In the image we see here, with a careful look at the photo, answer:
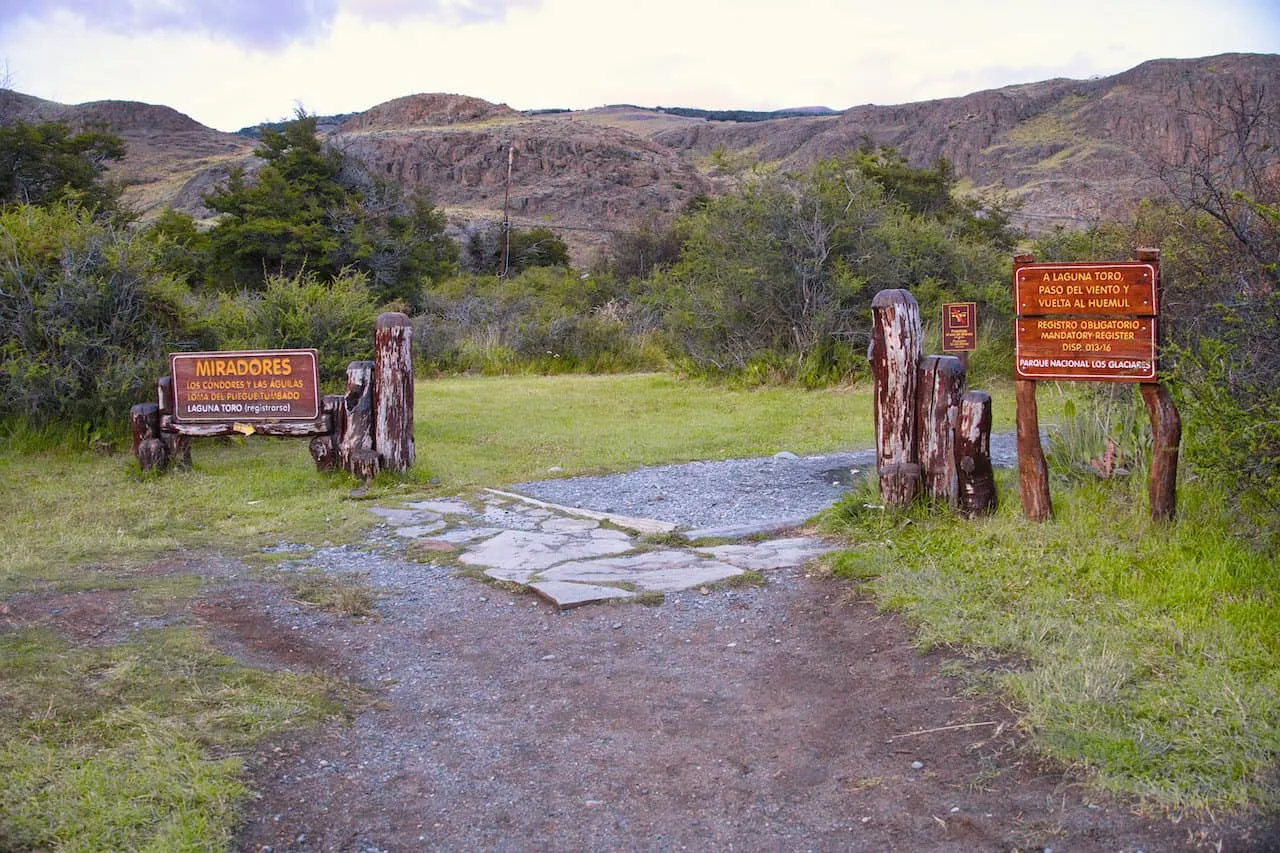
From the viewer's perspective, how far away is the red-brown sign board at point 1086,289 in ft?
17.7

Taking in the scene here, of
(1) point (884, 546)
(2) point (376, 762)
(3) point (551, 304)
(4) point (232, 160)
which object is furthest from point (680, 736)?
(4) point (232, 160)

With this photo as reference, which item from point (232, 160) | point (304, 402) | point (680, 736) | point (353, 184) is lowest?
point (680, 736)

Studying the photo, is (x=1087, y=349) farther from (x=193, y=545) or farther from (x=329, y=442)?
(x=329, y=442)

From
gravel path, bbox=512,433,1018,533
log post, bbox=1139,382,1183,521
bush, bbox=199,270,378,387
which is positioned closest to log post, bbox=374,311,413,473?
gravel path, bbox=512,433,1018,533

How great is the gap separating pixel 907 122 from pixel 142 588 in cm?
7620

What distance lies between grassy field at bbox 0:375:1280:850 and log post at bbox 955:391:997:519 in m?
0.17

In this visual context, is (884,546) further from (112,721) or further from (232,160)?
(232,160)

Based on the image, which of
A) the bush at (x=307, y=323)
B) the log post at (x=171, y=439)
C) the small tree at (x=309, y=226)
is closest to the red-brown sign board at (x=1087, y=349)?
the log post at (x=171, y=439)

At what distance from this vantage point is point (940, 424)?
6277 millimetres

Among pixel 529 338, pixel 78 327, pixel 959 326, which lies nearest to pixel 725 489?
pixel 959 326

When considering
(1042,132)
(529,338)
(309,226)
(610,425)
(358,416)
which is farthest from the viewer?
(1042,132)

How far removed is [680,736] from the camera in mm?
3752

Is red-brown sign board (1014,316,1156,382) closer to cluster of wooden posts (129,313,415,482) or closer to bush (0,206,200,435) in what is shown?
cluster of wooden posts (129,313,415,482)

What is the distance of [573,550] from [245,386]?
4.05m
